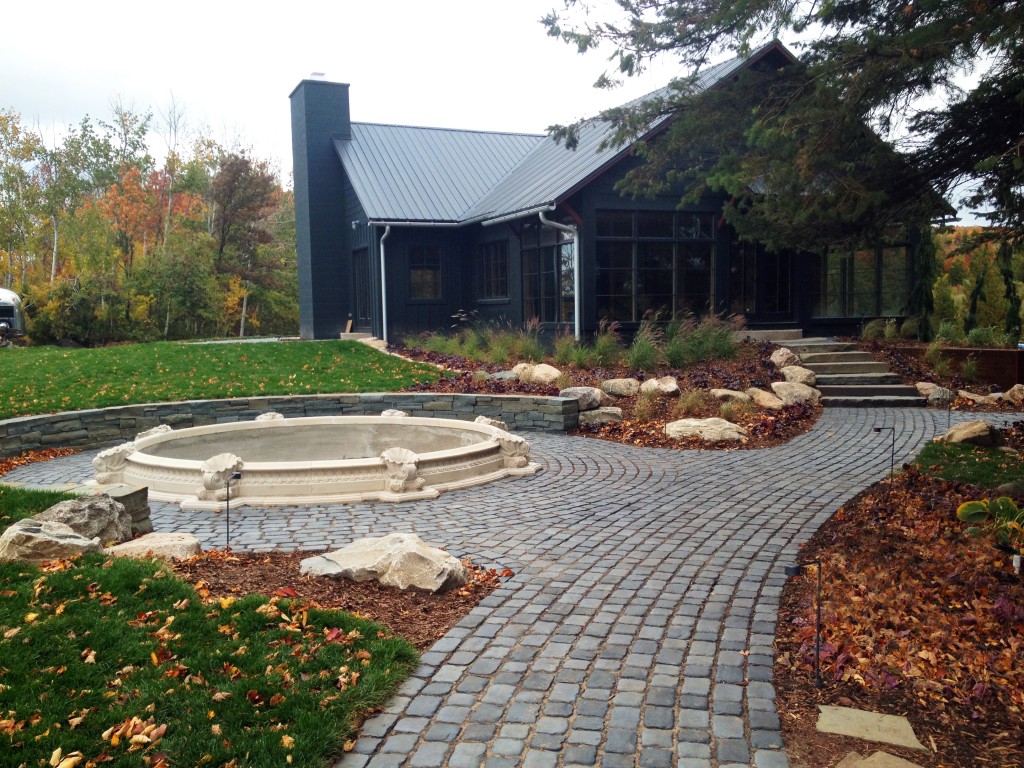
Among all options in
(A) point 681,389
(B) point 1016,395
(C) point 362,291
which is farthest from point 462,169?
(B) point 1016,395

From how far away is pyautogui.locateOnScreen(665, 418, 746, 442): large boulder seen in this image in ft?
34.0

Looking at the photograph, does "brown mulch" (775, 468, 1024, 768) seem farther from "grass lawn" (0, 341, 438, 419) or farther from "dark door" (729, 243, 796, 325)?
"dark door" (729, 243, 796, 325)

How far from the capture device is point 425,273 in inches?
798

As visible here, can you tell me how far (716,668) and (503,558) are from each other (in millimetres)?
2027

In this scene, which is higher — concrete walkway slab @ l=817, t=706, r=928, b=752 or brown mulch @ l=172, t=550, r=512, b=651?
brown mulch @ l=172, t=550, r=512, b=651

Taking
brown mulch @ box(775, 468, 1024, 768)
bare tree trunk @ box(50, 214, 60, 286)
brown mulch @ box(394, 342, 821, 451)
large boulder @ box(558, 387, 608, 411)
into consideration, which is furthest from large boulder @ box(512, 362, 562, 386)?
bare tree trunk @ box(50, 214, 60, 286)

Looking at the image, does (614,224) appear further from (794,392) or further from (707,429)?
(707,429)

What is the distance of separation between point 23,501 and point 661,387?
8.73 m

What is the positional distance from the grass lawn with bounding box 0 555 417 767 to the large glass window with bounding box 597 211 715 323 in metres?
12.6

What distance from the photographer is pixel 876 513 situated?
20.6 ft

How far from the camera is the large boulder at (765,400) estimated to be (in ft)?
39.6


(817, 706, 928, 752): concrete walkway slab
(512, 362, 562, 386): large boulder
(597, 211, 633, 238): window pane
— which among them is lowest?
(817, 706, 928, 752): concrete walkway slab

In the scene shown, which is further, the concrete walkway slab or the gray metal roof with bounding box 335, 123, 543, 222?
the gray metal roof with bounding box 335, 123, 543, 222

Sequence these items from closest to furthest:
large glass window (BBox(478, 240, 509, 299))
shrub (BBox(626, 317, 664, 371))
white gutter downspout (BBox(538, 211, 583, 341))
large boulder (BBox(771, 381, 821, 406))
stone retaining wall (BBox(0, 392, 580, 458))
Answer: stone retaining wall (BBox(0, 392, 580, 458)), large boulder (BBox(771, 381, 821, 406)), shrub (BBox(626, 317, 664, 371)), white gutter downspout (BBox(538, 211, 583, 341)), large glass window (BBox(478, 240, 509, 299))
